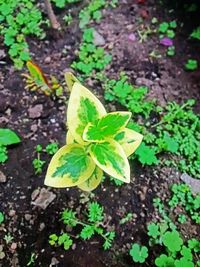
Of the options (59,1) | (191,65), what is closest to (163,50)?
(191,65)

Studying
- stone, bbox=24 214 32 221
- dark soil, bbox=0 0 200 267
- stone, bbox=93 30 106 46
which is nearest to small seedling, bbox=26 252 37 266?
dark soil, bbox=0 0 200 267

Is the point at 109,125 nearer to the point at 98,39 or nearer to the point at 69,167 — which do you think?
the point at 69,167

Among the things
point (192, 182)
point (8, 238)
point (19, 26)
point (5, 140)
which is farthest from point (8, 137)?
point (192, 182)

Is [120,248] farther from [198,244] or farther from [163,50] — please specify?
[163,50]

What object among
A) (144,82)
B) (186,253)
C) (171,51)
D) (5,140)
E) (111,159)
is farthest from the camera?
(171,51)

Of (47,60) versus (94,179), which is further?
(47,60)

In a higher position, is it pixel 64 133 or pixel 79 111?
pixel 79 111
